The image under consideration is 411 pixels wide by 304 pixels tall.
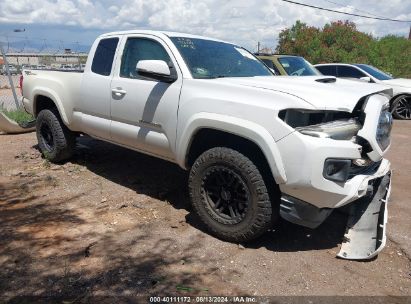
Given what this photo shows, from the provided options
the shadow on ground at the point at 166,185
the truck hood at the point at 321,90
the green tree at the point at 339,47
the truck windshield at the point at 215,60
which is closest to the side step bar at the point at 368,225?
the shadow on ground at the point at 166,185

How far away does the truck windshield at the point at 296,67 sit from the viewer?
963cm

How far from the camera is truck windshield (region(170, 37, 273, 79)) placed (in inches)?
166

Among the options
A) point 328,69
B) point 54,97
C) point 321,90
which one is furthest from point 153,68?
point 328,69

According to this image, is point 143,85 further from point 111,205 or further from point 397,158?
point 397,158

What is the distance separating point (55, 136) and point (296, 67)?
6074 millimetres

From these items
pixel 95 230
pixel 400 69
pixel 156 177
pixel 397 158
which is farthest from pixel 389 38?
pixel 95 230

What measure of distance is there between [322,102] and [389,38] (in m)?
25.0

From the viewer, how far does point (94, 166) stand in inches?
241

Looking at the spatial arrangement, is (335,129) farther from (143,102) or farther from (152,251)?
(143,102)

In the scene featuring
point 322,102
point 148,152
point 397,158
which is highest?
point 322,102

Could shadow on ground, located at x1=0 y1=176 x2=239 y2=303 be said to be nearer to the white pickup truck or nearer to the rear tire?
the white pickup truck

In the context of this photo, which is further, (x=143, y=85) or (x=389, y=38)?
(x=389, y=38)

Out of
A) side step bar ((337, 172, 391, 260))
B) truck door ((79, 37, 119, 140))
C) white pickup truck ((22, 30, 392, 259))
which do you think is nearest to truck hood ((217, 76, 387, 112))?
white pickup truck ((22, 30, 392, 259))

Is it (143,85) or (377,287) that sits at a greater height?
(143,85)
